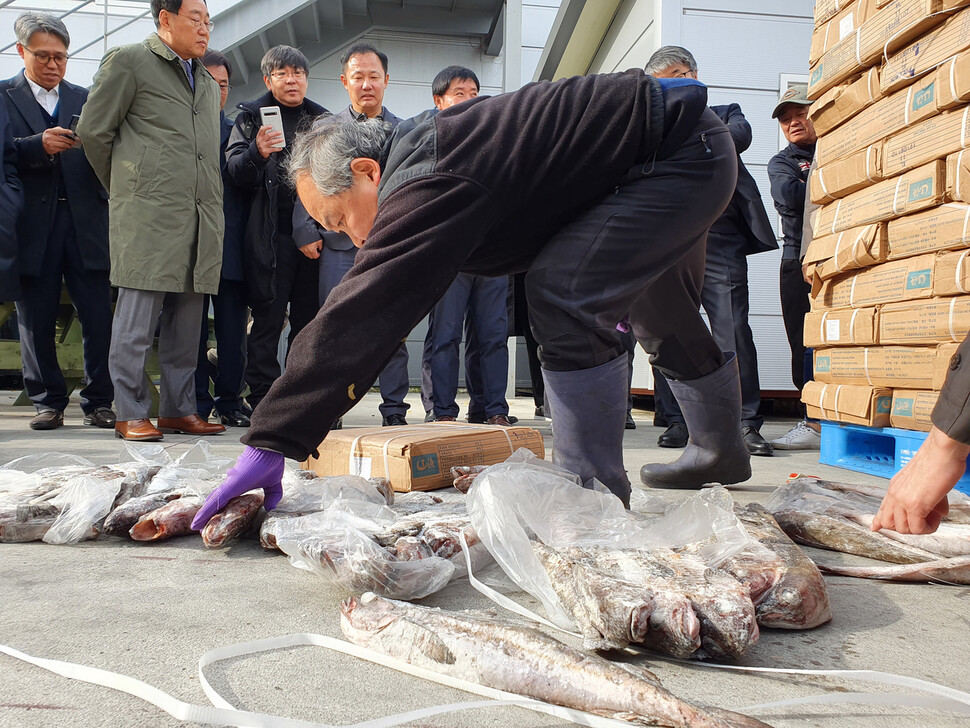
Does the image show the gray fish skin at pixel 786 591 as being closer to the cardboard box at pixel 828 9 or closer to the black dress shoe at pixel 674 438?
the black dress shoe at pixel 674 438

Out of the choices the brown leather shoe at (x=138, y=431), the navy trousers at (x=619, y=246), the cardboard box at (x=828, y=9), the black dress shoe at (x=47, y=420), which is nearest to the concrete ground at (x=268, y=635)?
the navy trousers at (x=619, y=246)

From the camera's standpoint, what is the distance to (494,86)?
12.1 metres

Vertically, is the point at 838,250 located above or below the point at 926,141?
below

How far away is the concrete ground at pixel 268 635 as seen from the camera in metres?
0.92

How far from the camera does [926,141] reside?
2613 mm

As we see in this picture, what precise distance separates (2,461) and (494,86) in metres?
10.6

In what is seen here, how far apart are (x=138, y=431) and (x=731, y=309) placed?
3039 millimetres

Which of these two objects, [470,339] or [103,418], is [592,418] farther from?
[103,418]

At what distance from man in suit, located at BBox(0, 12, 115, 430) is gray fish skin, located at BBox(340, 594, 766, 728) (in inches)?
143

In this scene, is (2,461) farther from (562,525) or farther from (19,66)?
(19,66)

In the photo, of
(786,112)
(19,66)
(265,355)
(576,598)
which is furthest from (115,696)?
(19,66)

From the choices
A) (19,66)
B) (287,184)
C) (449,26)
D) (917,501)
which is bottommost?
(917,501)

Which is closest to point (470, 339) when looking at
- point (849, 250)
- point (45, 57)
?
point (849, 250)

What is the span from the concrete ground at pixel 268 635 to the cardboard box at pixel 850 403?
1.38 m
